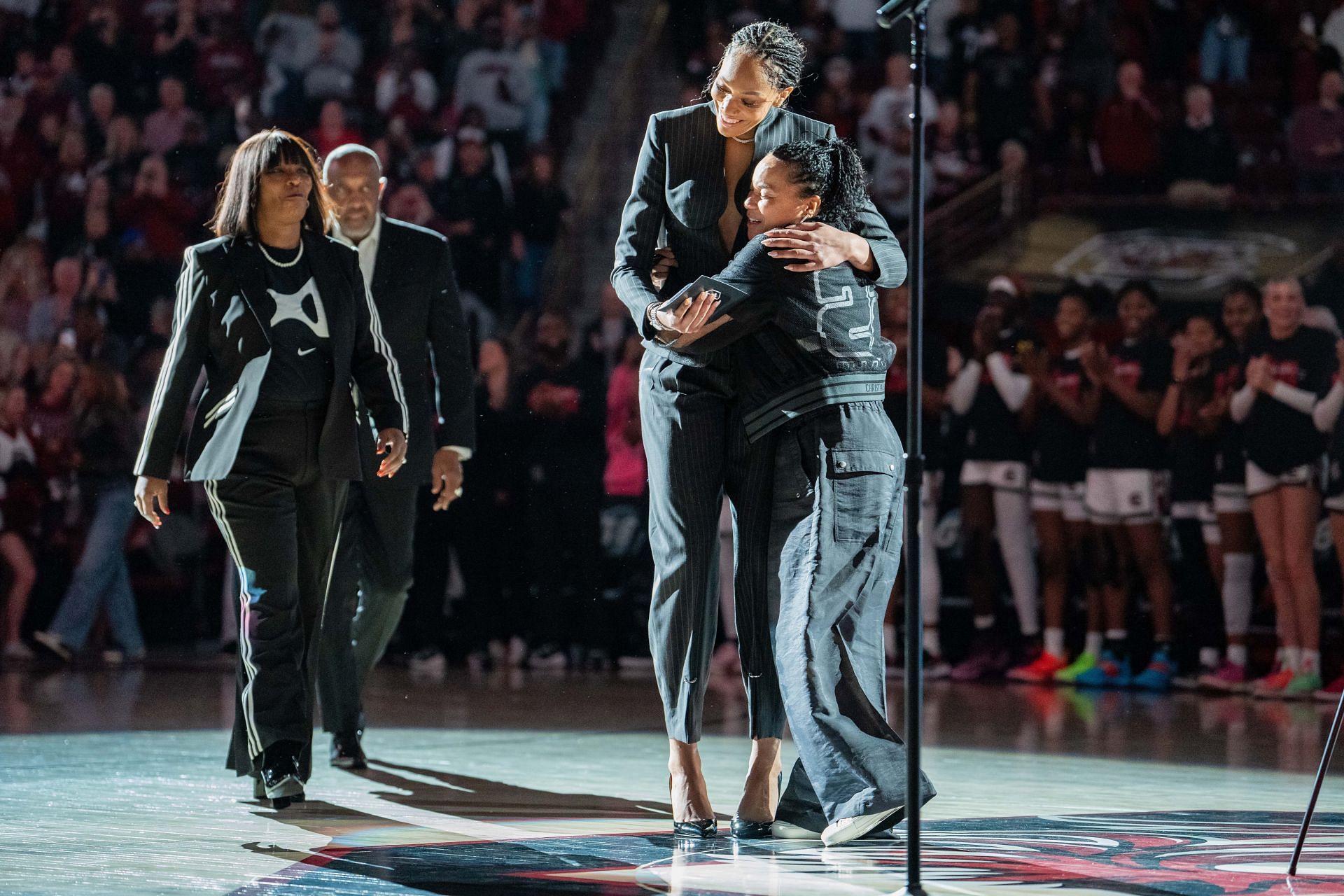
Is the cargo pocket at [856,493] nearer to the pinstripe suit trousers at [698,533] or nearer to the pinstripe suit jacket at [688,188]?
the pinstripe suit trousers at [698,533]

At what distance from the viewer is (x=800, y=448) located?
3.77 m

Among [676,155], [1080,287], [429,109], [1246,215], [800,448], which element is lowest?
[800,448]

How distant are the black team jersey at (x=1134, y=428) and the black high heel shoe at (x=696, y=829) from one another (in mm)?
4829

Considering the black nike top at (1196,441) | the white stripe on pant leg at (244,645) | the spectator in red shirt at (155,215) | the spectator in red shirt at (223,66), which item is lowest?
the white stripe on pant leg at (244,645)

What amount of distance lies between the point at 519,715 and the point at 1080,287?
13.3ft

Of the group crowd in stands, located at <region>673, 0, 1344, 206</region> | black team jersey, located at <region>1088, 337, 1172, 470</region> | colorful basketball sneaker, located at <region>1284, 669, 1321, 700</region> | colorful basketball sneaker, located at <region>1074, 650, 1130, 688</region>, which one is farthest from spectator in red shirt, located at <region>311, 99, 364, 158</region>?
colorful basketball sneaker, located at <region>1284, 669, 1321, 700</region>

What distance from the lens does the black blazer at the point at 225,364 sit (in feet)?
13.9

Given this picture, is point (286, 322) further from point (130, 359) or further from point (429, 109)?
point (429, 109)

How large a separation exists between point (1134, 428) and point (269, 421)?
4.92 m

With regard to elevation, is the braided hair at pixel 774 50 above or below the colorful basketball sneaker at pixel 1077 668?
above

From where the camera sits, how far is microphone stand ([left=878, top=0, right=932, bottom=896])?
2811 millimetres

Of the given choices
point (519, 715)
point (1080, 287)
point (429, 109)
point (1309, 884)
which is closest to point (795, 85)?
point (1309, 884)

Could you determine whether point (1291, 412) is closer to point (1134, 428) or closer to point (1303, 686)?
point (1134, 428)

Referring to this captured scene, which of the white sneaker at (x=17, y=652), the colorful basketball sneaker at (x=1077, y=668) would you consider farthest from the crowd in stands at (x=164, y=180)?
the colorful basketball sneaker at (x=1077, y=668)
